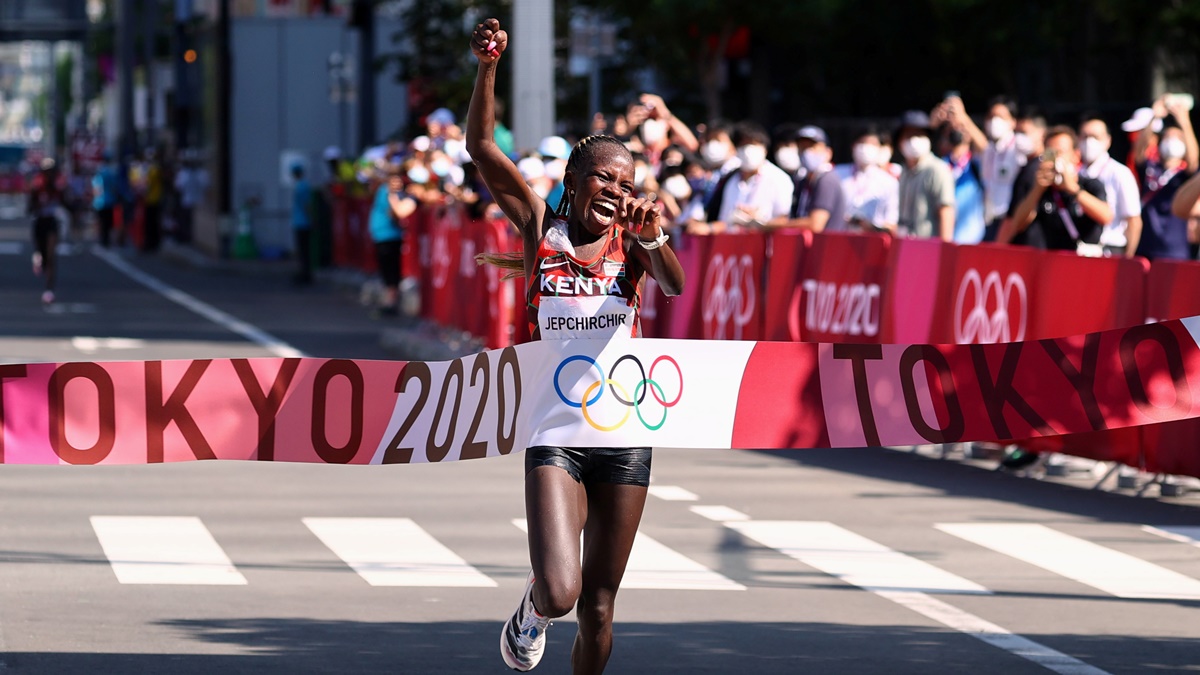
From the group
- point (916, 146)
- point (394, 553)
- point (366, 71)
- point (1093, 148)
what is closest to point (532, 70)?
point (916, 146)

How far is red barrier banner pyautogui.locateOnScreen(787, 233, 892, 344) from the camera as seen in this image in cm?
1600

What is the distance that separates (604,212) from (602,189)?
0.07 m

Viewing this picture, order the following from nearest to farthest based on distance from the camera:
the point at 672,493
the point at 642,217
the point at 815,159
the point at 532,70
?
the point at 642,217, the point at 672,493, the point at 815,159, the point at 532,70

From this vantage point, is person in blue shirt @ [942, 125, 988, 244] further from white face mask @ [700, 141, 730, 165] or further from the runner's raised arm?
the runner's raised arm

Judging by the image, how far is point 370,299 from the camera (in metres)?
29.7

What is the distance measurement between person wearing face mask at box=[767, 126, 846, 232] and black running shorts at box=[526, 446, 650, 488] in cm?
1107

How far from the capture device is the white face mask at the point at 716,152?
1934cm

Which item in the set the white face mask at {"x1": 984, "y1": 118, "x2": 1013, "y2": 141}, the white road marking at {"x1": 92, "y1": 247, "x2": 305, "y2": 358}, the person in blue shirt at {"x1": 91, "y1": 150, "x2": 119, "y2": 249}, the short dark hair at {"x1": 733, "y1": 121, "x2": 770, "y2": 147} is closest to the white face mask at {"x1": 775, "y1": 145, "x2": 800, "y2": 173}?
the short dark hair at {"x1": 733, "y1": 121, "x2": 770, "y2": 147}

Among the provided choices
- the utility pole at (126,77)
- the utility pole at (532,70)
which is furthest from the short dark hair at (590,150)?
the utility pole at (126,77)

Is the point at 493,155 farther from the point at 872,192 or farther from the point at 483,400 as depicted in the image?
the point at 872,192

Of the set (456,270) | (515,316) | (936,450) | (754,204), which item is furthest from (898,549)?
(456,270)

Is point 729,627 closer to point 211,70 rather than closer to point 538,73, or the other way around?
point 538,73

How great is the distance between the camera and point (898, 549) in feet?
35.5

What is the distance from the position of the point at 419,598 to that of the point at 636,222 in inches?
128
